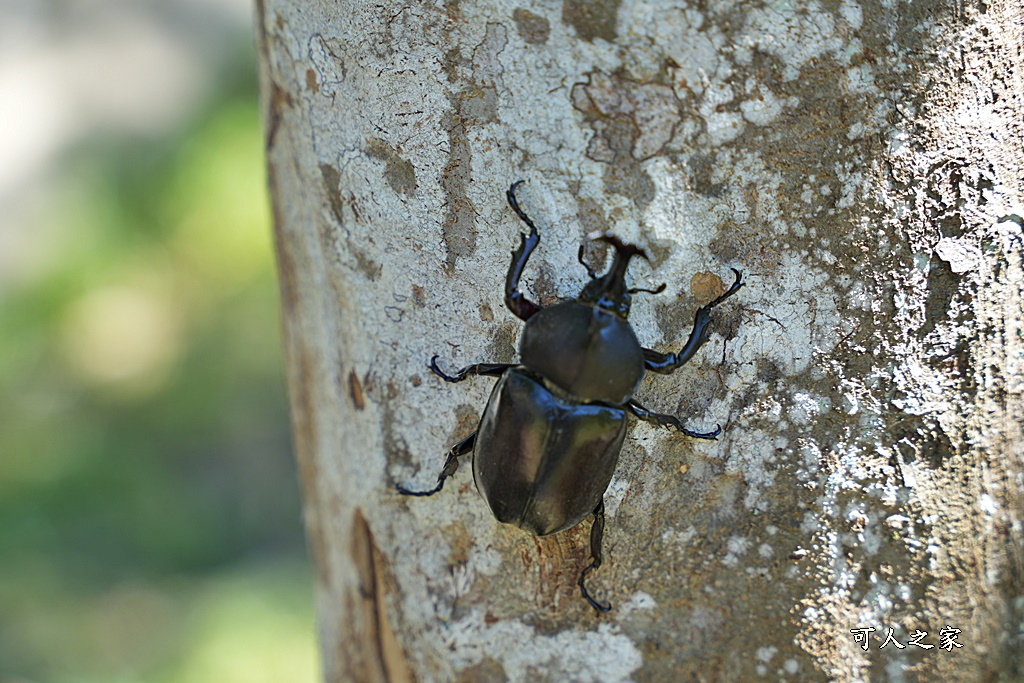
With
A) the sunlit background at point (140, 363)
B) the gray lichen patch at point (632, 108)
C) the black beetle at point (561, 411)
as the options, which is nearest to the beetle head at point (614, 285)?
the black beetle at point (561, 411)

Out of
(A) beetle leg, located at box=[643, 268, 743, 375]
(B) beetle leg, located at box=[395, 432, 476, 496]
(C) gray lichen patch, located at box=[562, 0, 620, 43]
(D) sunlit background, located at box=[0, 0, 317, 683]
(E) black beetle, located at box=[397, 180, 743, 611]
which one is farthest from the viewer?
(D) sunlit background, located at box=[0, 0, 317, 683]

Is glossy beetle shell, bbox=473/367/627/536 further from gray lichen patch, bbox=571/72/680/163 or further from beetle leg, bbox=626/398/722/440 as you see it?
gray lichen patch, bbox=571/72/680/163

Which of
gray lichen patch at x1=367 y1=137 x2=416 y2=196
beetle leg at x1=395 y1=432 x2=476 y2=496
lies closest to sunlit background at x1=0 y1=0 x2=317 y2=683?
beetle leg at x1=395 y1=432 x2=476 y2=496

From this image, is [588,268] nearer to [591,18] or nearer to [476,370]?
[476,370]

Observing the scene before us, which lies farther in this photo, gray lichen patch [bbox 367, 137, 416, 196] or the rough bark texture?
gray lichen patch [bbox 367, 137, 416, 196]

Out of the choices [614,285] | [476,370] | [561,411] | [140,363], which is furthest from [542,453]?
[140,363]

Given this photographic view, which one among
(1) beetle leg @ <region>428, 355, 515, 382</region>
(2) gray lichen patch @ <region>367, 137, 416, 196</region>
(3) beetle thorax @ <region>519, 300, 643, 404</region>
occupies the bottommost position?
(1) beetle leg @ <region>428, 355, 515, 382</region>

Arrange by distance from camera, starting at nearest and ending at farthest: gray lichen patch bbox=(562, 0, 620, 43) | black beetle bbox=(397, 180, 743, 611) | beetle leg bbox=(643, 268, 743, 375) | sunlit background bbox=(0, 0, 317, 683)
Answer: gray lichen patch bbox=(562, 0, 620, 43) → beetle leg bbox=(643, 268, 743, 375) → black beetle bbox=(397, 180, 743, 611) → sunlit background bbox=(0, 0, 317, 683)
